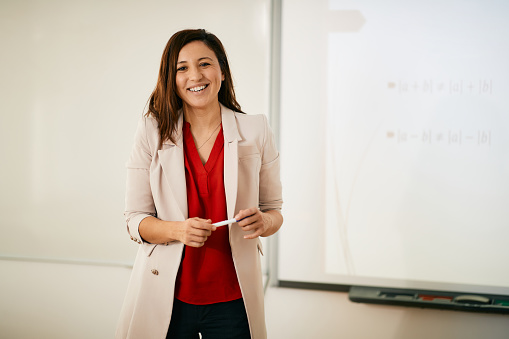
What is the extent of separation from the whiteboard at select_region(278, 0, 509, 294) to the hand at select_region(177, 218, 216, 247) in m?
2.07

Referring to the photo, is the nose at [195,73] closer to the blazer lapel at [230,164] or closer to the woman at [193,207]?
the woman at [193,207]

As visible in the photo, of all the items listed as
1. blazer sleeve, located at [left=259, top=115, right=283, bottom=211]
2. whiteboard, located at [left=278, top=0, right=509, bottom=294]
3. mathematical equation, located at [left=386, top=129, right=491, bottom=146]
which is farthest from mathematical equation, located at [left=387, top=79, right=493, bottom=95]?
blazer sleeve, located at [left=259, top=115, right=283, bottom=211]

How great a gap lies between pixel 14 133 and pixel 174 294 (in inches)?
120

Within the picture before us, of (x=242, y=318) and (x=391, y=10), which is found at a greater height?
(x=391, y=10)

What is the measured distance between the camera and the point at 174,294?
1292 mm

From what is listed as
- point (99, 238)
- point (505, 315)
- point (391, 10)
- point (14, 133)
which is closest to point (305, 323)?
point (505, 315)

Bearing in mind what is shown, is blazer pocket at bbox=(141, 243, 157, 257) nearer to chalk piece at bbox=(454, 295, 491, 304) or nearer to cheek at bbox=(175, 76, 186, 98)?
cheek at bbox=(175, 76, 186, 98)

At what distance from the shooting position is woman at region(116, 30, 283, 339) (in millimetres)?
1291

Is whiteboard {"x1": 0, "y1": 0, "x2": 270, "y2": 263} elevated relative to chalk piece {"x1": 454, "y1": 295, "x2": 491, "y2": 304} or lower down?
elevated

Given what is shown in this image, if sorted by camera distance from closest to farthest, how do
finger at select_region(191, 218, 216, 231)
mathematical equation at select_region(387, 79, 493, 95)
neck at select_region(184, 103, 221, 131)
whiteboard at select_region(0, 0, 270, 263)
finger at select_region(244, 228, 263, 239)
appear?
finger at select_region(191, 218, 216, 231)
finger at select_region(244, 228, 263, 239)
neck at select_region(184, 103, 221, 131)
mathematical equation at select_region(387, 79, 493, 95)
whiteboard at select_region(0, 0, 270, 263)

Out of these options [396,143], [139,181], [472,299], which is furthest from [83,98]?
[472,299]

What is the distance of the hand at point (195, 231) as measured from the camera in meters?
1.20

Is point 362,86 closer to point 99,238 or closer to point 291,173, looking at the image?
point 291,173

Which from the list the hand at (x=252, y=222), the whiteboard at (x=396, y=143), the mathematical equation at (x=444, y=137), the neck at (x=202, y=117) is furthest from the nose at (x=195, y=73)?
the mathematical equation at (x=444, y=137)
